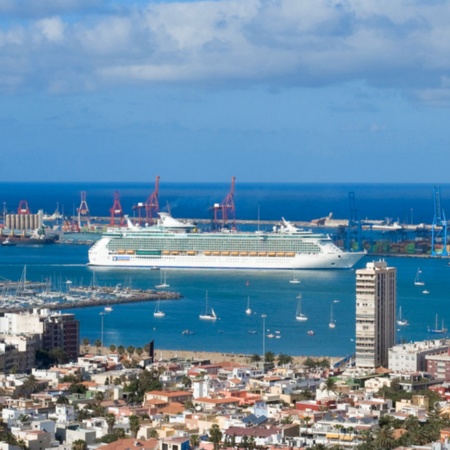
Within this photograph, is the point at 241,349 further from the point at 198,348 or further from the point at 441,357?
the point at 441,357

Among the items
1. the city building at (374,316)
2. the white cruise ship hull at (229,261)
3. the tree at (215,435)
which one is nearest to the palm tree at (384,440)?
the tree at (215,435)

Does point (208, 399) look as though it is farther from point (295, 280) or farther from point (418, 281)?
point (295, 280)

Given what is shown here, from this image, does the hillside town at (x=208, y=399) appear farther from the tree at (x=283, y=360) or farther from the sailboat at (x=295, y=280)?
the sailboat at (x=295, y=280)

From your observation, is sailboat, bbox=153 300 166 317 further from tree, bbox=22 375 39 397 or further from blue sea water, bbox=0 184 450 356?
tree, bbox=22 375 39 397

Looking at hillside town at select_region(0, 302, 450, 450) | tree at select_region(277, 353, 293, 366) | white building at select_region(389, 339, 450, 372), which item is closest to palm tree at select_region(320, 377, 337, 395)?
hillside town at select_region(0, 302, 450, 450)

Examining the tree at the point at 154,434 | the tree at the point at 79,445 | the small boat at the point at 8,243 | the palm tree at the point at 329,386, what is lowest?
the tree at the point at 79,445

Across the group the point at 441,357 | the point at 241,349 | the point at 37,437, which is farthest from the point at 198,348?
the point at 37,437
